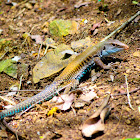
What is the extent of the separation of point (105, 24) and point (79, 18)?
1.13 m

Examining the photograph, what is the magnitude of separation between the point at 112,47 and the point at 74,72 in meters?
1.19

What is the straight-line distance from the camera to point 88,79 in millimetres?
4727

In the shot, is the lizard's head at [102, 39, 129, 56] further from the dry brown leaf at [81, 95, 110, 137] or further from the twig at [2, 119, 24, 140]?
the twig at [2, 119, 24, 140]

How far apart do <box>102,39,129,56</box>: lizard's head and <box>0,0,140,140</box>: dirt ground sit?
7.1 inches

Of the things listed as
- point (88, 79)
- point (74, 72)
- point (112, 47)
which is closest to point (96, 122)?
point (88, 79)

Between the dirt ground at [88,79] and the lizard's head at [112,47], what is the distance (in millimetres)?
180

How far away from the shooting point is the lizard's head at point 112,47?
4.71 meters

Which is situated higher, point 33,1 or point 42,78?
point 33,1

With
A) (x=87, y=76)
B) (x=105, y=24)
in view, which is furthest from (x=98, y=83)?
(x=105, y=24)

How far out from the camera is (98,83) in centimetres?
423

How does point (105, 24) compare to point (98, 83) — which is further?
point (105, 24)

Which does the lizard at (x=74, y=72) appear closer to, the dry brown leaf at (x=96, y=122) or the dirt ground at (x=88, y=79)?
the dirt ground at (x=88, y=79)

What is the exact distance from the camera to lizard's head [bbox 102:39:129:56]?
15.5ft

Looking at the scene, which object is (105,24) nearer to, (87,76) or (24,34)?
(87,76)
